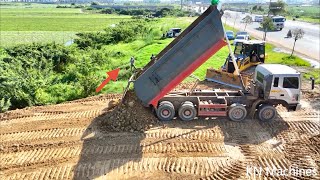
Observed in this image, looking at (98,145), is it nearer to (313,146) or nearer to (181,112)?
(181,112)

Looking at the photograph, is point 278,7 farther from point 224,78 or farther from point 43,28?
point 43,28

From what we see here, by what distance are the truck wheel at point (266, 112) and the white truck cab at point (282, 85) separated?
0.33 m

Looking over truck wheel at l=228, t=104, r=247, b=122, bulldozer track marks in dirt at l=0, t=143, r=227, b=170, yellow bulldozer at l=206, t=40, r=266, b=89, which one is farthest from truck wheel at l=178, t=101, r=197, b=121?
yellow bulldozer at l=206, t=40, r=266, b=89

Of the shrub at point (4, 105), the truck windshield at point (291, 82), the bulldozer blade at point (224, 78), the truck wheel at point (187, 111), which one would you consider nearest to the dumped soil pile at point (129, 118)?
the truck wheel at point (187, 111)

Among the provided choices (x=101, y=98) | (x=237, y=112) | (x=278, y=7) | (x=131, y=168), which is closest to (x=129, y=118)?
(x=131, y=168)

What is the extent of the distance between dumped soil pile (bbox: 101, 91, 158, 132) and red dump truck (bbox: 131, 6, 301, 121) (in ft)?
1.07

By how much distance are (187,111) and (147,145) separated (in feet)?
7.58

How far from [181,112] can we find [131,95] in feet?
6.35

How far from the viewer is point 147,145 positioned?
32.7 ft

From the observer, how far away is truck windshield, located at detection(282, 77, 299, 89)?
11109mm

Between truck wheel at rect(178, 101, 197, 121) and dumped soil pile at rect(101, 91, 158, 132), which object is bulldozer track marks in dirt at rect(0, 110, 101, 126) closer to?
dumped soil pile at rect(101, 91, 158, 132)

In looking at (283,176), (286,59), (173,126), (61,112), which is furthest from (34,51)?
(283,176)

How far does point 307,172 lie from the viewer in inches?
336

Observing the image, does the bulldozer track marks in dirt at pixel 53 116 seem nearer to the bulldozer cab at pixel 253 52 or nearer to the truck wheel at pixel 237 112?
the truck wheel at pixel 237 112
